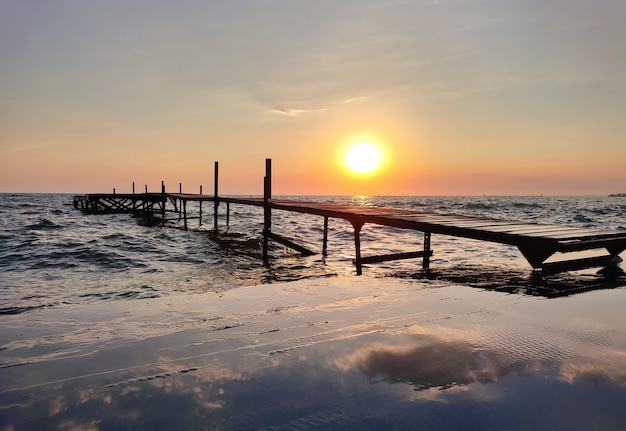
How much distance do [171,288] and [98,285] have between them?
7.12 feet

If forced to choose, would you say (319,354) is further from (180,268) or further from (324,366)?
(180,268)

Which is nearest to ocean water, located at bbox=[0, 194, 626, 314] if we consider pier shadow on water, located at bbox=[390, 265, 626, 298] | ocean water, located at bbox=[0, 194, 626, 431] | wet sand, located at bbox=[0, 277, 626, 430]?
pier shadow on water, located at bbox=[390, 265, 626, 298]

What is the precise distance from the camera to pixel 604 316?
21.2 ft

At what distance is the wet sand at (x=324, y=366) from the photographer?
11.5ft

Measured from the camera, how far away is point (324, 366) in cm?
455

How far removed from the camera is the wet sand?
350 centimetres

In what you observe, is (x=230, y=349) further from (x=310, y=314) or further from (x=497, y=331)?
(x=497, y=331)

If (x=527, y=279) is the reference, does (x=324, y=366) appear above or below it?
above

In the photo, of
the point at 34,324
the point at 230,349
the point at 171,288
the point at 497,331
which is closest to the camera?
the point at 230,349

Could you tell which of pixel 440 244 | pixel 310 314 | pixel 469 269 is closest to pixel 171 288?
pixel 310 314

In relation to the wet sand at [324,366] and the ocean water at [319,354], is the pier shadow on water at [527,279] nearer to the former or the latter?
the ocean water at [319,354]

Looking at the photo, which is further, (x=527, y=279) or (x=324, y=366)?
(x=527, y=279)

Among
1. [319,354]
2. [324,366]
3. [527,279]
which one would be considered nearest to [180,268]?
[319,354]

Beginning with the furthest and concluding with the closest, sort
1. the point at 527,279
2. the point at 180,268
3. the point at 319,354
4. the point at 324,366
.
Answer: the point at 180,268 < the point at 527,279 < the point at 319,354 < the point at 324,366
